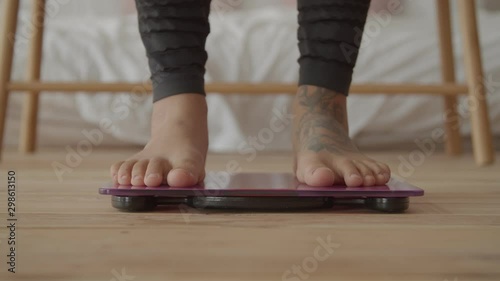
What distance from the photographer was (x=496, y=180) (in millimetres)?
1149

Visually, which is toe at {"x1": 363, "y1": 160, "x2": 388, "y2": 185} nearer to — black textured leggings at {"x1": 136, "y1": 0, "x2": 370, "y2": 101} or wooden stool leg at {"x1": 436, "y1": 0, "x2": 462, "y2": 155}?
black textured leggings at {"x1": 136, "y1": 0, "x2": 370, "y2": 101}

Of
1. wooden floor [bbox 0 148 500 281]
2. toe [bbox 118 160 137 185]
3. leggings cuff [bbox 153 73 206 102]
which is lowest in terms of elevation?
wooden floor [bbox 0 148 500 281]

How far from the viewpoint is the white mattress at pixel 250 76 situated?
1.77 meters

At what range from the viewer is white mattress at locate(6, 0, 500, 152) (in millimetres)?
1768

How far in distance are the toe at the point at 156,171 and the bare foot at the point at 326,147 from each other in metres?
0.16

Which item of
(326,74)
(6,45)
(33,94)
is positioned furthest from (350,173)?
(33,94)

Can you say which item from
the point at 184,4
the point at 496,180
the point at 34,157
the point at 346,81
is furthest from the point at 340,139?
the point at 34,157

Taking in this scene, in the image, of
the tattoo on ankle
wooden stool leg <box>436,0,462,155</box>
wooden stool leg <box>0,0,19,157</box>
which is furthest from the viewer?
wooden stool leg <box>436,0,462,155</box>

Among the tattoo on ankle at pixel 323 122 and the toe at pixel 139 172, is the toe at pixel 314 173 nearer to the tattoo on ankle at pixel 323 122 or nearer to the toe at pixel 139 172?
the tattoo on ankle at pixel 323 122

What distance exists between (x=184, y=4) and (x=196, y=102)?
0.40 ft

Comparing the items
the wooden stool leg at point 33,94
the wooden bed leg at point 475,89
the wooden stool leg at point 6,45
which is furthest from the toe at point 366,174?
the wooden stool leg at point 33,94

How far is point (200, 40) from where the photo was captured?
3.06ft

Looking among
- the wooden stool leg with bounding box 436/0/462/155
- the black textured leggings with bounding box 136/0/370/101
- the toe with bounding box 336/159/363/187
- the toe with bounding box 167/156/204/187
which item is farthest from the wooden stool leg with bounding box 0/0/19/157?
the wooden stool leg with bounding box 436/0/462/155

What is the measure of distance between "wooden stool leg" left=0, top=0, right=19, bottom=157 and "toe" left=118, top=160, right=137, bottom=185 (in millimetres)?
650
